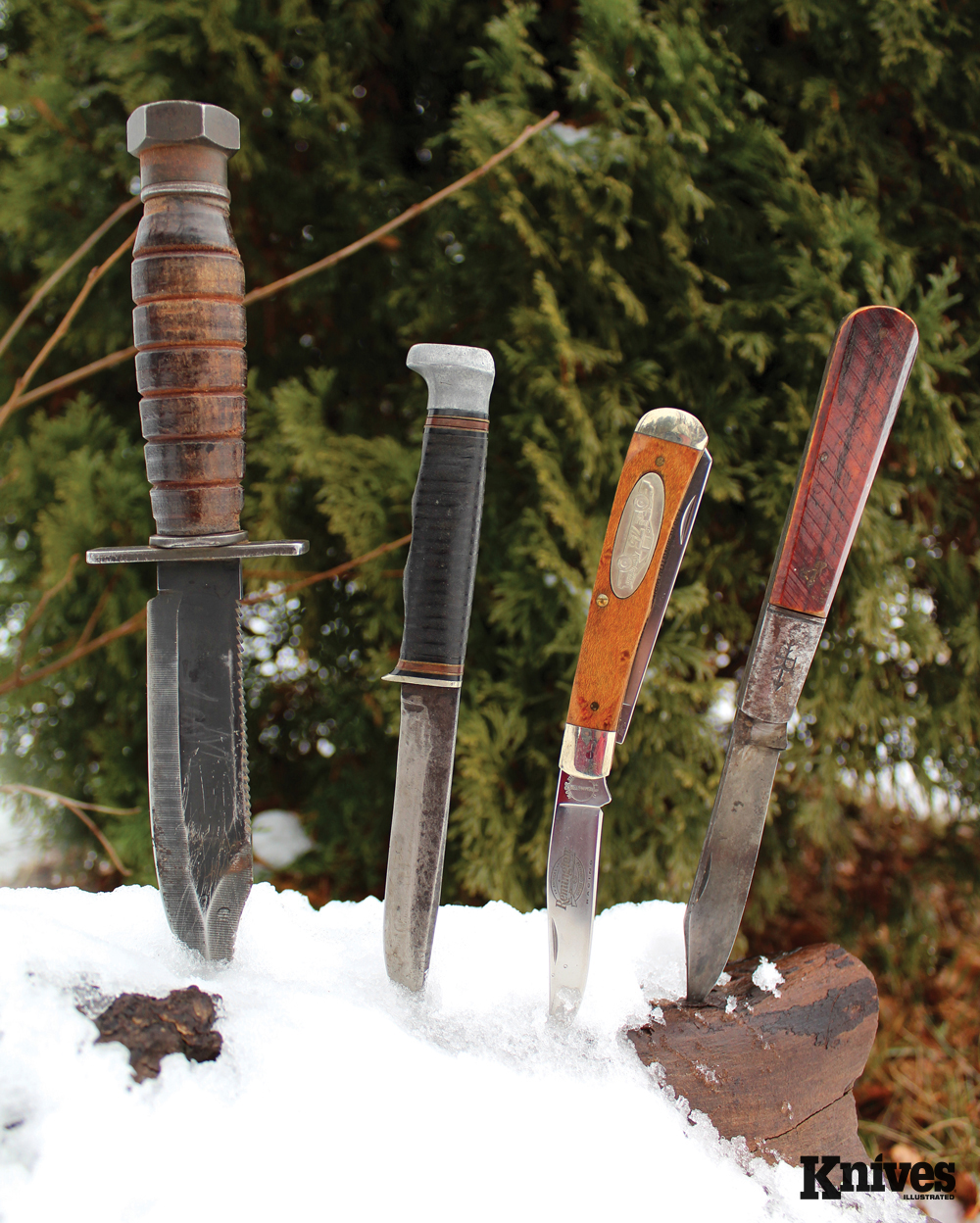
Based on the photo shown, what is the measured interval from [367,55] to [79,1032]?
2.15 m

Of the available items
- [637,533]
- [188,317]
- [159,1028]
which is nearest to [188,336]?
[188,317]

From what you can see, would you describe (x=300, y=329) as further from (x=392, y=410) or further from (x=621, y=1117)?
(x=621, y=1117)

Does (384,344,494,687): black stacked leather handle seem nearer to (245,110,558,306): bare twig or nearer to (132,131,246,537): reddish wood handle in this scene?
(132,131,246,537): reddish wood handle

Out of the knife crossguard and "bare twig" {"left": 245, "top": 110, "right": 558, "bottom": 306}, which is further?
"bare twig" {"left": 245, "top": 110, "right": 558, "bottom": 306}

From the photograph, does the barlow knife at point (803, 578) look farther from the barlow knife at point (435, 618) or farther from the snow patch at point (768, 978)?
the barlow knife at point (435, 618)

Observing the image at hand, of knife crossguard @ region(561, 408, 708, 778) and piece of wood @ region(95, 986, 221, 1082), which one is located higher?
knife crossguard @ region(561, 408, 708, 778)

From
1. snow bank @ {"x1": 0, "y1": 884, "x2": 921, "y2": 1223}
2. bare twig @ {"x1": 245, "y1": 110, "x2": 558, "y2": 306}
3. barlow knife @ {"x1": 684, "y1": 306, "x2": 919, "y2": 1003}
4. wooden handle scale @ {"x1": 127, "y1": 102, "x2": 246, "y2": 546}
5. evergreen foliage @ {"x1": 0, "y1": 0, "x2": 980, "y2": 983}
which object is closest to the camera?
snow bank @ {"x1": 0, "y1": 884, "x2": 921, "y2": 1223}

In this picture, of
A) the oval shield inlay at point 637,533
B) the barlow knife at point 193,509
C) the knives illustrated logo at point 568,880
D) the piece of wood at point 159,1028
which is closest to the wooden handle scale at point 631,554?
the oval shield inlay at point 637,533

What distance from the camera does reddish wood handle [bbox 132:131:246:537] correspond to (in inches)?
38.1

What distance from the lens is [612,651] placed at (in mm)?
1080

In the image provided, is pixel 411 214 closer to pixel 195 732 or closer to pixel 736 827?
pixel 195 732

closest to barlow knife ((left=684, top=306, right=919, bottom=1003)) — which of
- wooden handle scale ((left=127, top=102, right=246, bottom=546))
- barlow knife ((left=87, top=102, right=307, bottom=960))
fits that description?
barlow knife ((left=87, top=102, right=307, bottom=960))

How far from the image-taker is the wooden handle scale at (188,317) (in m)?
0.96

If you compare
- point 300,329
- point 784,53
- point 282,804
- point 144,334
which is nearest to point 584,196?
point 784,53
